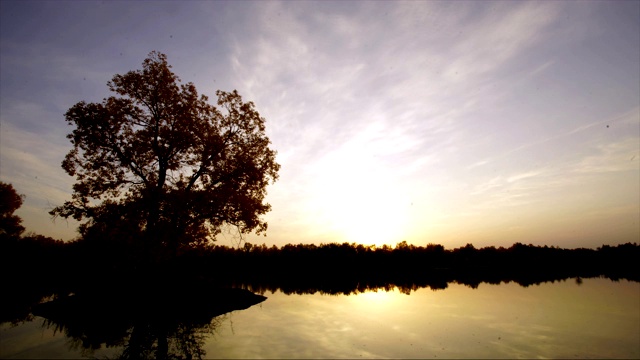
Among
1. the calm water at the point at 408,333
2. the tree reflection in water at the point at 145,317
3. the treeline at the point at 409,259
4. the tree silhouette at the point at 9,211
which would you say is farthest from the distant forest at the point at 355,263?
the calm water at the point at 408,333

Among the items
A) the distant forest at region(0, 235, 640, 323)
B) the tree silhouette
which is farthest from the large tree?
the tree silhouette

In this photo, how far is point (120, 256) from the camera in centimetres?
2322

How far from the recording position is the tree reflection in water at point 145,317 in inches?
439

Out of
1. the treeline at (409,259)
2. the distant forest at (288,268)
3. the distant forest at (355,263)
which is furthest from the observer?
the treeline at (409,259)

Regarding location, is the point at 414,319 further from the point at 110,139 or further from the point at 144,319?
the point at 110,139

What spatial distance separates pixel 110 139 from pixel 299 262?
A: 57.6 meters

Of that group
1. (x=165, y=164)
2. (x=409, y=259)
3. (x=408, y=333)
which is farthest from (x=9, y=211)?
(x=409, y=259)

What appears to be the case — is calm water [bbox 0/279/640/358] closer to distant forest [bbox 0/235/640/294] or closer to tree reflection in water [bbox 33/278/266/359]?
tree reflection in water [bbox 33/278/266/359]

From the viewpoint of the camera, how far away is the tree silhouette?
160 ft

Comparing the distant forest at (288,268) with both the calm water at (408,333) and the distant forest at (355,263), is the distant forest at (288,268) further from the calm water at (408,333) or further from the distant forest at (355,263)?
the calm water at (408,333)

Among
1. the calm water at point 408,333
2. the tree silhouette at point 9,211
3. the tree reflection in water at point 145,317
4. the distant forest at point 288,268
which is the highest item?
the tree silhouette at point 9,211

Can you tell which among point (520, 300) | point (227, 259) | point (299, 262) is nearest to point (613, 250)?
point (299, 262)

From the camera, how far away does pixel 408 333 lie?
12633 millimetres

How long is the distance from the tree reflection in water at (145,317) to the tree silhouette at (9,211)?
43630mm
